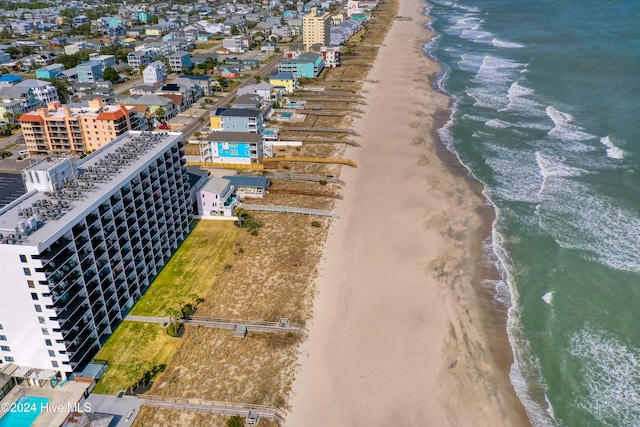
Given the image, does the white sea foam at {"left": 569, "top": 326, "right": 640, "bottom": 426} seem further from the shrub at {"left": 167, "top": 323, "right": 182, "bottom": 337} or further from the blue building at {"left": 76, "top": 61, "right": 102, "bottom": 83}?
the blue building at {"left": 76, "top": 61, "right": 102, "bottom": 83}

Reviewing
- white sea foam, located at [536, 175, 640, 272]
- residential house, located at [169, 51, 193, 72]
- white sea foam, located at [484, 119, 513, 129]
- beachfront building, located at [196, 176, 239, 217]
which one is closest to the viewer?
white sea foam, located at [536, 175, 640, 272]

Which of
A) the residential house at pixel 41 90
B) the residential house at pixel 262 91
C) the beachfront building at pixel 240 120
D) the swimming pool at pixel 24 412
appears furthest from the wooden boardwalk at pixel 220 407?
the residential house at pixel 41 90

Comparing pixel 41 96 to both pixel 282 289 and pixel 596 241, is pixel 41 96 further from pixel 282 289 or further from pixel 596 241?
pixel 596 241

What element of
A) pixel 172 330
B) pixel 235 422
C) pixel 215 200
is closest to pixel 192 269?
pixel 172 330

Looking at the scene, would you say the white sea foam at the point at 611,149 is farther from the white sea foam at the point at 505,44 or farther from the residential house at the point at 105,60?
the residential house at the point at 105,60

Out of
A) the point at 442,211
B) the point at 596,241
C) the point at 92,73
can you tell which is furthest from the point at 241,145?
the point at 92,73

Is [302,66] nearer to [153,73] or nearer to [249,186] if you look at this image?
[153,73]

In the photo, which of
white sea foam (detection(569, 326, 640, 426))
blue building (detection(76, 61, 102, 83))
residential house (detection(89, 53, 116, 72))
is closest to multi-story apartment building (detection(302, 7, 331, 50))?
residential house (detection(89, 53, 116, 72))
